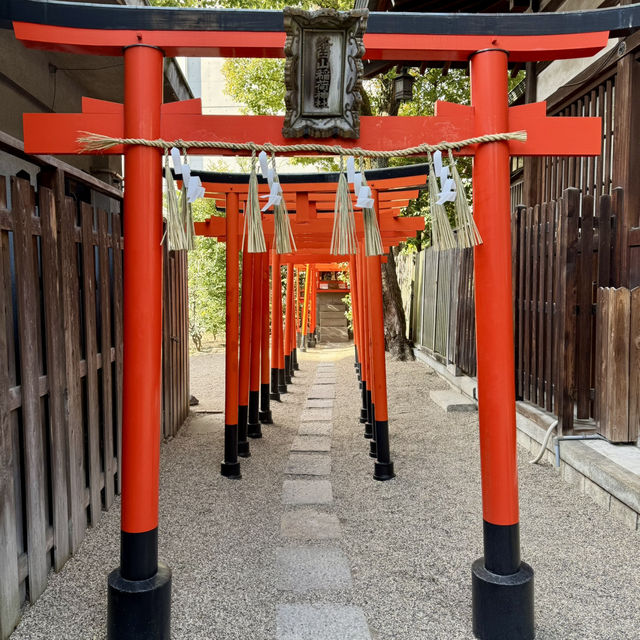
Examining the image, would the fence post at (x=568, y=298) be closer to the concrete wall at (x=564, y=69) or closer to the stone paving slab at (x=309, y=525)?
the concrete wall at (x=564, y=69)

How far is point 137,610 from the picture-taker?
7.67ft

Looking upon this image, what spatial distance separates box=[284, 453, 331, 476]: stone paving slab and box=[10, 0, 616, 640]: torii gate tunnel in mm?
2496

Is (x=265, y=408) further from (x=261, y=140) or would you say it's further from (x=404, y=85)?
(x=261, y=140)

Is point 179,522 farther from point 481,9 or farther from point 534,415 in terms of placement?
point 481,9

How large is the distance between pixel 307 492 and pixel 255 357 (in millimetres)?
2294

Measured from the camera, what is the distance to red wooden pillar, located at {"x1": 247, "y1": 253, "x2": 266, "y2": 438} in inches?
247

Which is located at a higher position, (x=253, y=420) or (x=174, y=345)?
(x=174, y=345)

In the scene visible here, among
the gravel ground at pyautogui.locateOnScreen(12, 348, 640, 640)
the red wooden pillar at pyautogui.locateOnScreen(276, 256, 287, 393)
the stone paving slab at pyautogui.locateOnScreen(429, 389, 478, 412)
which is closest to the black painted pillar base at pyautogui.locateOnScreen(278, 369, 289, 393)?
the red wooden pillar at pyautogui.locateOnScreen(276, 256, 287, 393)

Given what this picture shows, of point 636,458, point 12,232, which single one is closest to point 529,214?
point 636,458

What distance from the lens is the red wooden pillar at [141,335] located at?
7.85 ft

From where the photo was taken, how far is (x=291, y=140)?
2480mm

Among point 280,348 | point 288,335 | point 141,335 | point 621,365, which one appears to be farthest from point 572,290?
point 288,335

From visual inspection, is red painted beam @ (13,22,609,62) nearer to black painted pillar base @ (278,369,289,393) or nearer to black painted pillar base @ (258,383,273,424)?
black painted pillar base @ (258,383,273,424)

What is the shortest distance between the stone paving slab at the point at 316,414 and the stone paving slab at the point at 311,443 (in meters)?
0.95
